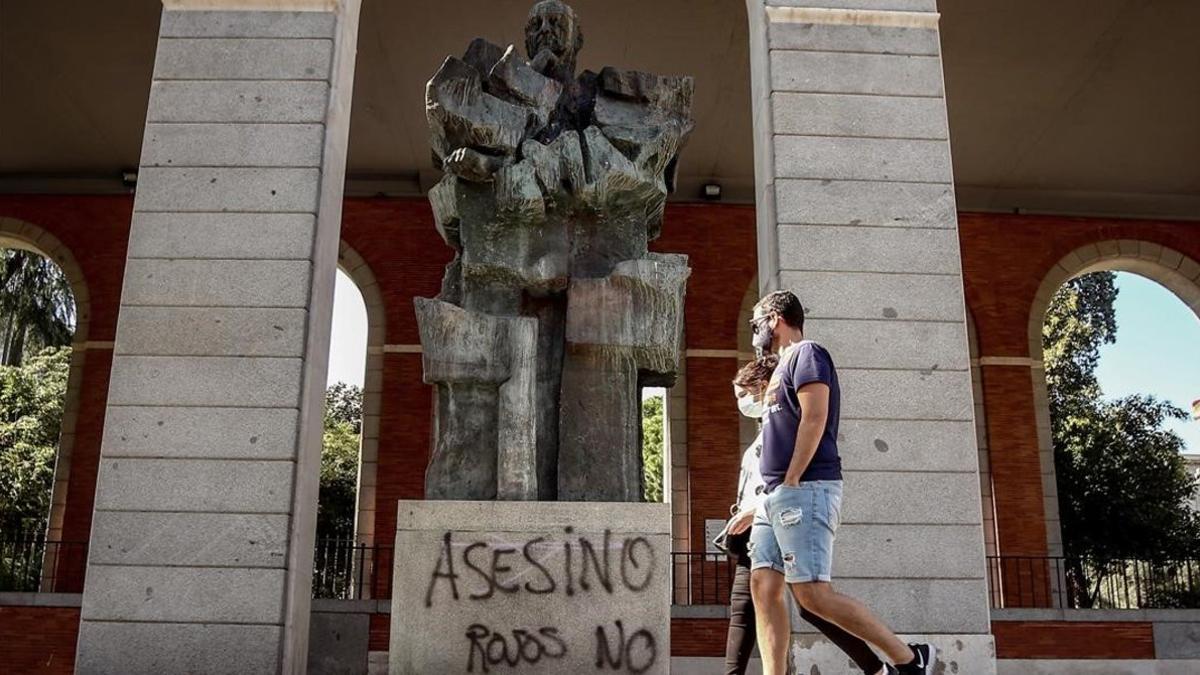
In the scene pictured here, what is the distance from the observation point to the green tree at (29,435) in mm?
20492

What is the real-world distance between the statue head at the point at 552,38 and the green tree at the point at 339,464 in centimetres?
1976

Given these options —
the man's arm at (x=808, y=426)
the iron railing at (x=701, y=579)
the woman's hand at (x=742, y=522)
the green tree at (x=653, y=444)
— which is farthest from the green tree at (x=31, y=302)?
the man's arm at (x=808, y=426)

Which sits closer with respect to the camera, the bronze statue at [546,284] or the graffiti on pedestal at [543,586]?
the graffiti on pedestal at [543,586]

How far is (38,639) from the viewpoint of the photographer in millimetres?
13102

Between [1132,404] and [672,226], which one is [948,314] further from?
[1132,404]

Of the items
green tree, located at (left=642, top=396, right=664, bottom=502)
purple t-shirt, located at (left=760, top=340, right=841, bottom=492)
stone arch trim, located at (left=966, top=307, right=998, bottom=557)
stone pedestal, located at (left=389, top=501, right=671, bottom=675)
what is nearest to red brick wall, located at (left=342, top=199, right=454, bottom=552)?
stone arch trim, located at (left=966, top=307, right=998, bottom=557)

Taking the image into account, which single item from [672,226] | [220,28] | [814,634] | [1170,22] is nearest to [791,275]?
[814,634]

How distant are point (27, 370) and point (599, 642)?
72.7 feet

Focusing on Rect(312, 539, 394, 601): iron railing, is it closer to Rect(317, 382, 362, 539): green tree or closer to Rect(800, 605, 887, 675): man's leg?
Rect(317, 382, 362, 539): green tree

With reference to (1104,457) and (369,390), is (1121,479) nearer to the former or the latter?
(1104,457)

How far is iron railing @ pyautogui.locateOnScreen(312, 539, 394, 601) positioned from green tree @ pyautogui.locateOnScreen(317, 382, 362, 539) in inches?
328

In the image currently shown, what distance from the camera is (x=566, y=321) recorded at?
498 centimetres

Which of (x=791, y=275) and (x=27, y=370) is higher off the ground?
(x=27, y=370)

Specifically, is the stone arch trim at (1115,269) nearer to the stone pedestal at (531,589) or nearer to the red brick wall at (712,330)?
the red brick wall at (712,330)
